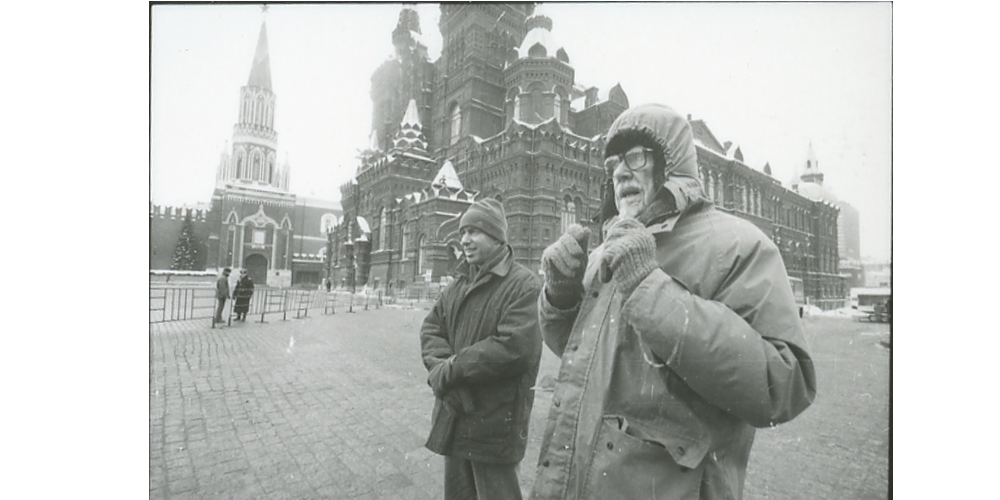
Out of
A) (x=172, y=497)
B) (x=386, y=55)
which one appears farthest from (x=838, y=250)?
(x=172, y=497)

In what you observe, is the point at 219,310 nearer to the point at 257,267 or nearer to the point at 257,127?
the point at 257,267

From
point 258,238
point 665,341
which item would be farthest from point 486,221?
point 258,238

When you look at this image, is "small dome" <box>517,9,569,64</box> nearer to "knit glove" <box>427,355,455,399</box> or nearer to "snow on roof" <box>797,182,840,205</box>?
"snow on roof" <box>797,182,840,205</box>

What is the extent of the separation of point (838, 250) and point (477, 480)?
2.99 metres

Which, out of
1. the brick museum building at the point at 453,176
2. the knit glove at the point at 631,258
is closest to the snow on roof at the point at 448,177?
the brick museum building at the point at 453,176

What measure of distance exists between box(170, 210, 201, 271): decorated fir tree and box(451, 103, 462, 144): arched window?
241cm

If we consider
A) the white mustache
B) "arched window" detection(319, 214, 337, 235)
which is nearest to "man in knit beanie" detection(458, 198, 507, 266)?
the white mustache

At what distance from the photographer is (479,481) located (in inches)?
90.0

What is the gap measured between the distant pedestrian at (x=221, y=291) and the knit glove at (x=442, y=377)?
261cm

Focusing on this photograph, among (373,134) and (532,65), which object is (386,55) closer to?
(373,134)

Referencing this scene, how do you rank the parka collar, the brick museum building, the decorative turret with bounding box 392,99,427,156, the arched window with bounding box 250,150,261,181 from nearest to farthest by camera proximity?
1. the parka collar
2. the brick museum building
3. the arched window with bounding box 250,150,261,181
4. the decorative turret with bounding box 392,99,427,156

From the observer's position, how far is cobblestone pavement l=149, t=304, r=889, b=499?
2.95 metres

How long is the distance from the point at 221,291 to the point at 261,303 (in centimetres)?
36

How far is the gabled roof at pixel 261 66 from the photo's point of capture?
11.5ft
